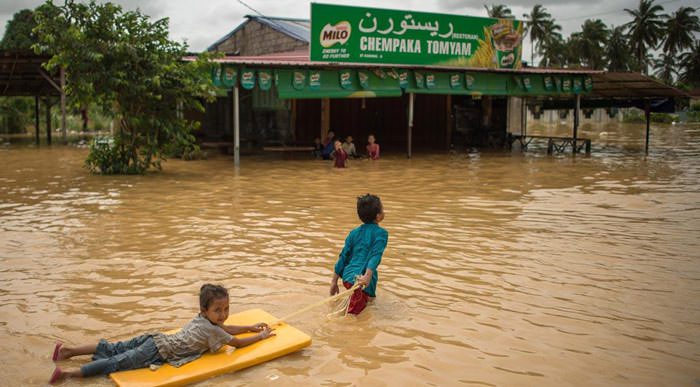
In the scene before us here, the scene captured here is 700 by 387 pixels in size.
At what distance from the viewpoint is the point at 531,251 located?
7551 millimetres

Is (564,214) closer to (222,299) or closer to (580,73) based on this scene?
(222,299)

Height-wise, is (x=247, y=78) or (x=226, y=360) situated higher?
(x=247, y=78)

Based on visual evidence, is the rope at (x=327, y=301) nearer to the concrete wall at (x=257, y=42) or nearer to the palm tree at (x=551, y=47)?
the concrete wall at (x=257, y=42)

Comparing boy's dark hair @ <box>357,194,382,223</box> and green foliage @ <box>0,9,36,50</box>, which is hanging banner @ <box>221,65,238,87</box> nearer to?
boy's dark hair @ <box>357,194,382,223</box>

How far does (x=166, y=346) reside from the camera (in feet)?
13.8

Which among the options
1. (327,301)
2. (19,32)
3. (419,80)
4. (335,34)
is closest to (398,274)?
(327,301)

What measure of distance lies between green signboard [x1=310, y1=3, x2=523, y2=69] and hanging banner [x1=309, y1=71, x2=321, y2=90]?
51cm

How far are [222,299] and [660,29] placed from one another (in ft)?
220

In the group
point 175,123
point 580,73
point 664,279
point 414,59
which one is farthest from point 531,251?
point 580,73

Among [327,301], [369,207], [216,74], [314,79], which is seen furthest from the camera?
[314,79]

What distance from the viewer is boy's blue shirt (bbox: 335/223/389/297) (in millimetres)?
5328

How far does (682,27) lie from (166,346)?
67.6m

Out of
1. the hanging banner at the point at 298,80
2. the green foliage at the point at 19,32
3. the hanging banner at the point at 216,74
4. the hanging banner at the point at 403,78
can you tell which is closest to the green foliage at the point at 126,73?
the hanging banner at the point at 216,74

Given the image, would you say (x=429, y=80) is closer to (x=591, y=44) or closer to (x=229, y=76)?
(x=229, y=76)
